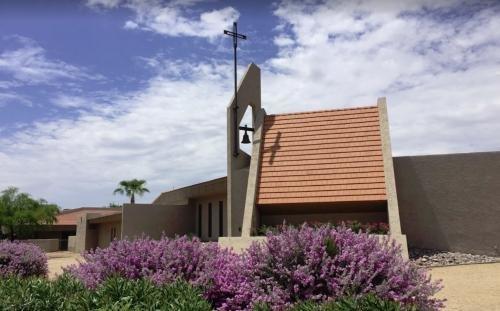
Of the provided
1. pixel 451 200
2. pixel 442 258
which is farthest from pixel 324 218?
pixel 451 200

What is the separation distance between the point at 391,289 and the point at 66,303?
3.78m

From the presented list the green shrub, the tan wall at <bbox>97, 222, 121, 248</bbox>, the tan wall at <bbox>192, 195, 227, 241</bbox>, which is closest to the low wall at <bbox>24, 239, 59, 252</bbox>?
the tan wall at <bbox>97, 222, 121, 248</bbox>

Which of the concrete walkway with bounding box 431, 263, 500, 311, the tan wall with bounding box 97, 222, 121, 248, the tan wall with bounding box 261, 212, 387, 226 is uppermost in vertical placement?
the tan wall with bounding box 97, 222, 121, 248

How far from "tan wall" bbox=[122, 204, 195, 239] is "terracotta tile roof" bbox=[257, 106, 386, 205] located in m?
9.43

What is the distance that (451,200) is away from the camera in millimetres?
20641

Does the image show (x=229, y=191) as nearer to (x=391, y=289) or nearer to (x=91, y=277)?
(x=91, y=277)

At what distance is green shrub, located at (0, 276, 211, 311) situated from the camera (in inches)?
193

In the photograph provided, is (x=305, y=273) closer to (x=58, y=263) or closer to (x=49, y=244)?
(x=58, y=263)

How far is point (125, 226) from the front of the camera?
1105 inches

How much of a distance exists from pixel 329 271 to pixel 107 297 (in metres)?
2.71

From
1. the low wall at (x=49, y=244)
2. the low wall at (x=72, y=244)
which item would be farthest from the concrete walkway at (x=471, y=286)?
the low wall at (x=49, y=244)

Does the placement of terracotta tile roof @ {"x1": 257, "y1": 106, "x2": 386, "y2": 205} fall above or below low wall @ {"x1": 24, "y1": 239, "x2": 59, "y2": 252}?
above

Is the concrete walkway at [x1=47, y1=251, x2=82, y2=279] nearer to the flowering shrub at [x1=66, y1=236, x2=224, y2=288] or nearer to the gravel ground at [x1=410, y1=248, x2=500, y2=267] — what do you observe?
the flowering shrub at [x1=66, y1=236, x2=224, y2=288]

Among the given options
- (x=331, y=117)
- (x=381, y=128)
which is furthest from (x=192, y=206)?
(x=381, y=128)
